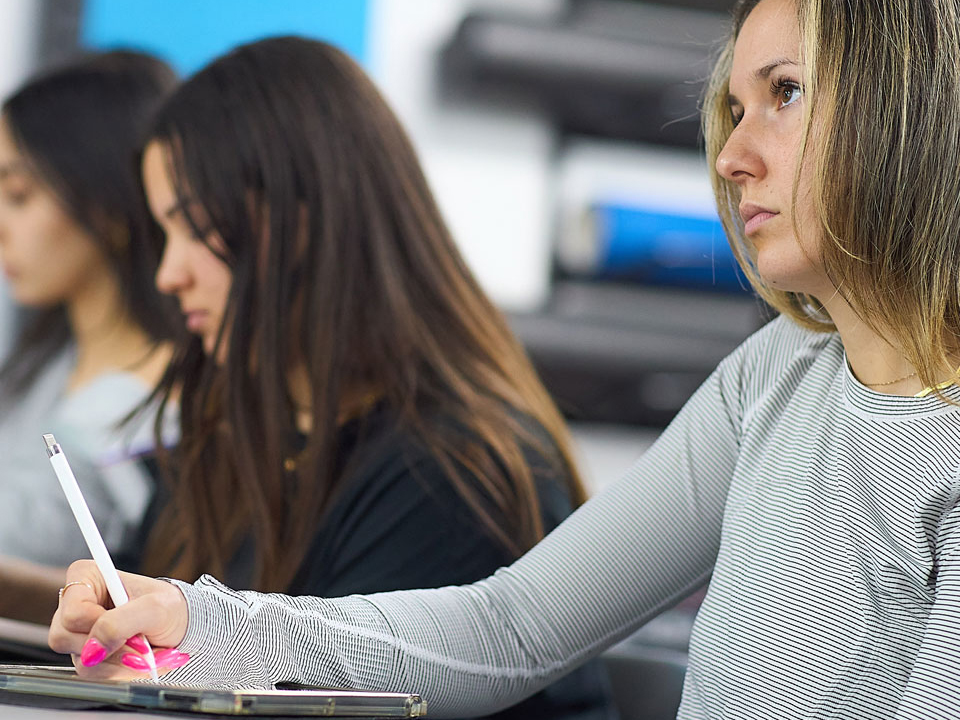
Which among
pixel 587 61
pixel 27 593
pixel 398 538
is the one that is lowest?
pixel 27 593

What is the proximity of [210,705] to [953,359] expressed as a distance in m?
0.47

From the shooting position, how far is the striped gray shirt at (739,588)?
26.3 inches

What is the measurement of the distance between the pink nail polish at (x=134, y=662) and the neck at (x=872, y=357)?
1.54 ft

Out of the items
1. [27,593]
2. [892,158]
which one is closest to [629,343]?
[27,593]

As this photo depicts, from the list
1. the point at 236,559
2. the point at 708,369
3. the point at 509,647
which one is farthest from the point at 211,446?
the point at 708,369

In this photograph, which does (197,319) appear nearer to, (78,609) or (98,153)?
(78,609)

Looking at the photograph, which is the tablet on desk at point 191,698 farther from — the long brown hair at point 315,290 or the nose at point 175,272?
the nose at point 175,272

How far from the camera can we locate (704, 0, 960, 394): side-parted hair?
67cm

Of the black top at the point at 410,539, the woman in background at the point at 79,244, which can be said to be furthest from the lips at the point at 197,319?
the woman in background at the point at 79,244

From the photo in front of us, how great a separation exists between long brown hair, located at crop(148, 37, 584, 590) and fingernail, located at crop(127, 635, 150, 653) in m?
0.40

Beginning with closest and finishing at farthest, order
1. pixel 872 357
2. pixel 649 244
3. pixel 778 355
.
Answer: pixel 872 357 < pixel 778 355 < pixel 649 244

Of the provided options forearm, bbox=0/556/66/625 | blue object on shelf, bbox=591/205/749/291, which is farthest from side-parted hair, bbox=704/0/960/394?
blue object on shelf, bbox=591/205/749/291

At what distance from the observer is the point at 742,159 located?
2.43ft

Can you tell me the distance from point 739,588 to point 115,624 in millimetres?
390
